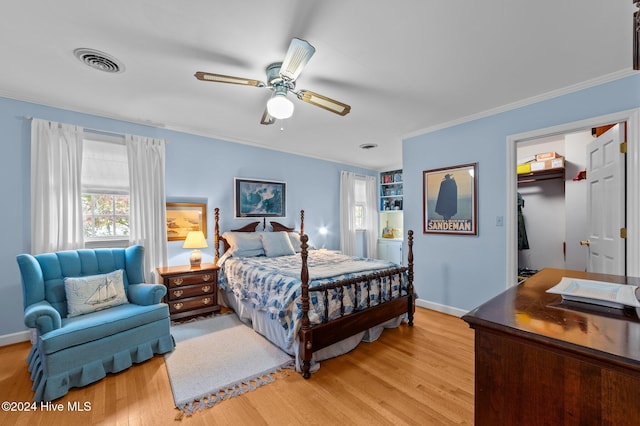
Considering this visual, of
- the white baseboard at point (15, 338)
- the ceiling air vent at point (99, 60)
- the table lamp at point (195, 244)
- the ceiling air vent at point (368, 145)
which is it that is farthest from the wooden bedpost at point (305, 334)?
the white baseboard at point (15, 338)

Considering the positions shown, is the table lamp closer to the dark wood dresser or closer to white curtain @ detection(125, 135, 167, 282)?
white curtain @ detection(125, 135, 167, 282)

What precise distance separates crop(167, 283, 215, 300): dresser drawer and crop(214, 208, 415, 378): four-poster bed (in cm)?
23

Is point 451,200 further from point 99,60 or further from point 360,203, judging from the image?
point 99,60

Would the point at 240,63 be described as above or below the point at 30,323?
above

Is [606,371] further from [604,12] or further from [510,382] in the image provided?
[604,12]

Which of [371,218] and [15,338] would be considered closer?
[15,338]

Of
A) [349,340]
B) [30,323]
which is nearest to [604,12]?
[349,340]

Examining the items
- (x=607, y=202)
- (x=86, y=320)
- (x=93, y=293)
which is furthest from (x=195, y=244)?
(x=607, y=202)

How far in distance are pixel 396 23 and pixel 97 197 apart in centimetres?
360

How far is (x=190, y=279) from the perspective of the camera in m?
3.37

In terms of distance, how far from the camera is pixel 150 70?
88.1 inches

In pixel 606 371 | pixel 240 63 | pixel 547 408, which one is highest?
pixel 240 63

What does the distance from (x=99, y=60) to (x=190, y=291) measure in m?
2.51

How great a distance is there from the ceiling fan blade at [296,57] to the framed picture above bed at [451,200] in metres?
2.48
